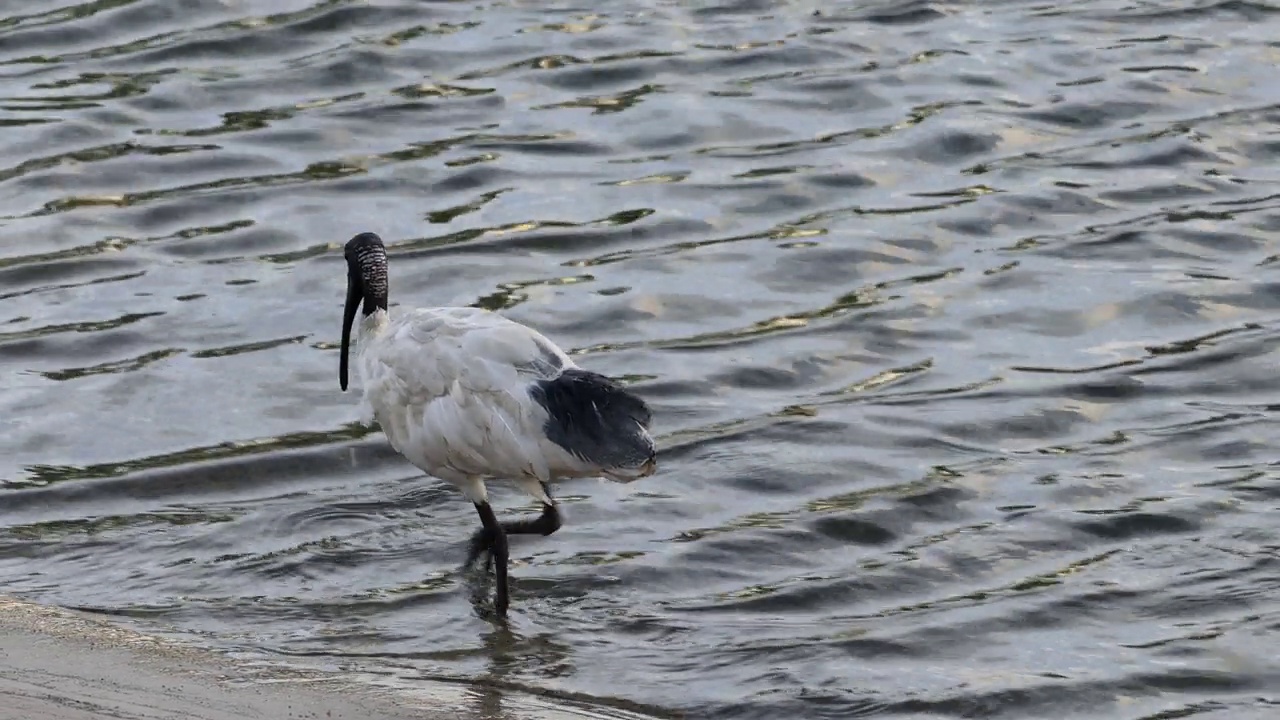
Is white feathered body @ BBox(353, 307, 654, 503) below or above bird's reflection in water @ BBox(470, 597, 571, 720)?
above

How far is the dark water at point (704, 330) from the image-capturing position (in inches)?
284

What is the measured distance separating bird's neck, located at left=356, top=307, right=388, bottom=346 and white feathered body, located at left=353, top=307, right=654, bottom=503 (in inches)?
12.2

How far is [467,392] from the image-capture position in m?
7.39

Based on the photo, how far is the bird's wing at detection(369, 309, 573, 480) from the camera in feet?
24.0

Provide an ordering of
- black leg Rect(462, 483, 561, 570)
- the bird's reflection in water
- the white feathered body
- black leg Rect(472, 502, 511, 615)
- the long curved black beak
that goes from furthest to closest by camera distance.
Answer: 1. the long curved black beak
2. black leg Rect(462, 483, 561, 570)
3. black leg Rect(472, 502, 511, 615)
4. the white feathered body
5. the bird's reflection in water

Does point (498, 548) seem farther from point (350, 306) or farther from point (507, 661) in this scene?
point (350, 306)

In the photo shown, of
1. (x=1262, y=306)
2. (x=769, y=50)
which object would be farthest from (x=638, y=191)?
(x=1262, y=306)

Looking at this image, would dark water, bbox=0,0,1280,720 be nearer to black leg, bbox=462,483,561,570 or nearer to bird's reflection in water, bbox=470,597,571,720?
bird's reflection in water, bbox=470,597,571,720

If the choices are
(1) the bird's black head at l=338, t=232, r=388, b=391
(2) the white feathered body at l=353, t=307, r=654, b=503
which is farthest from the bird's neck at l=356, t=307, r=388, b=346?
(2) the white feathered body at l=353, t=307, r=654, b=503

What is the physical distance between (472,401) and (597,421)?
1.52 feet

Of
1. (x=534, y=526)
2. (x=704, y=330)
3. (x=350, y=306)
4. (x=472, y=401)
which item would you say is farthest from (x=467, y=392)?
(x=704, y=330)

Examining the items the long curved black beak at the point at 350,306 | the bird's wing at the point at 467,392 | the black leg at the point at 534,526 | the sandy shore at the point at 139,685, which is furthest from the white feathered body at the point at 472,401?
the sandy shore at the point at 139,685

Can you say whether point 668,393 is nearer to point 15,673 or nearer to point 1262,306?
point 1262,306

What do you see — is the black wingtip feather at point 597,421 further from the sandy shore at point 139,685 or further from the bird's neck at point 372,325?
the sandy shore at point 139,685
